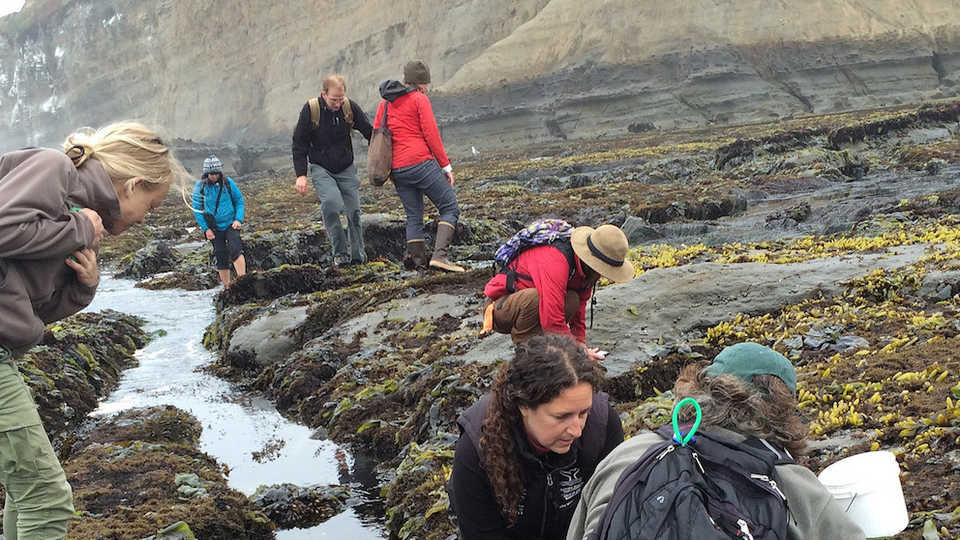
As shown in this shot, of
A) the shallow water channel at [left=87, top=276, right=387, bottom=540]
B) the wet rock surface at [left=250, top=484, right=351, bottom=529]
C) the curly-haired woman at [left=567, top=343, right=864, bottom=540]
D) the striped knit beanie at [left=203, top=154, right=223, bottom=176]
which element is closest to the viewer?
the curly-haired woman at [left=567, top=343, right=864, bottom=540]

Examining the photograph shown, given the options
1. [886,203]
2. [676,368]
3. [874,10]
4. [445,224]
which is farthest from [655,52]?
[676,368]

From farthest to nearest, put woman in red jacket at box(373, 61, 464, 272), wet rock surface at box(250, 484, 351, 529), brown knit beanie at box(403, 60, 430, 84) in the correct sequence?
1. woman in red jacket at box(373, 61, 464, 272)
2. brown knit beanie at box(403, 60, 430, 84)
3. wet rock surface at box(250, 484, 351, 529)

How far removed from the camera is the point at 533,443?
12.9 feet

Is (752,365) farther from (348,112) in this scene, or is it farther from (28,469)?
(348,112)

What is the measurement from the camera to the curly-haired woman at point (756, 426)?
115 inches

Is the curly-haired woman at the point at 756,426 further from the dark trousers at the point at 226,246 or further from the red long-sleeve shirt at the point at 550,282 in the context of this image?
the dark trousers at the point at 226,246

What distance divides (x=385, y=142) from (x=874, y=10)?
66.1 m

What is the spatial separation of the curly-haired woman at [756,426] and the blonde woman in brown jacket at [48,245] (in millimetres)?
2479

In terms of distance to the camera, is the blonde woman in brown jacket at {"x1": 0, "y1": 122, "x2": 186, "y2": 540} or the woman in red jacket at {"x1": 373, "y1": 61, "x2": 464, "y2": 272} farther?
the woman in red jacket at {"x1": 373, "y1": 61, "x2": 464, "y2": 272}

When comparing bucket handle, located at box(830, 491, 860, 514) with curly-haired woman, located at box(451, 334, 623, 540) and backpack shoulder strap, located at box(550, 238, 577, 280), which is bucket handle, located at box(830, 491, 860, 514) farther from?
backpack shoulder strap, located at box(550, 238, 577, 280)

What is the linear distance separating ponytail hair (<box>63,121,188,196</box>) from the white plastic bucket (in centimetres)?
332

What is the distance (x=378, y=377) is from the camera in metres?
9.55

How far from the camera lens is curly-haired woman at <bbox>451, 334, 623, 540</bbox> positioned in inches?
148

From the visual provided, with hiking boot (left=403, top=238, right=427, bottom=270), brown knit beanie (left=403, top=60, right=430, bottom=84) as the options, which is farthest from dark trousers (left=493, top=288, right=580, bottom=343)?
hiking boot (left=403, top=238, right=427, bottom=270)
